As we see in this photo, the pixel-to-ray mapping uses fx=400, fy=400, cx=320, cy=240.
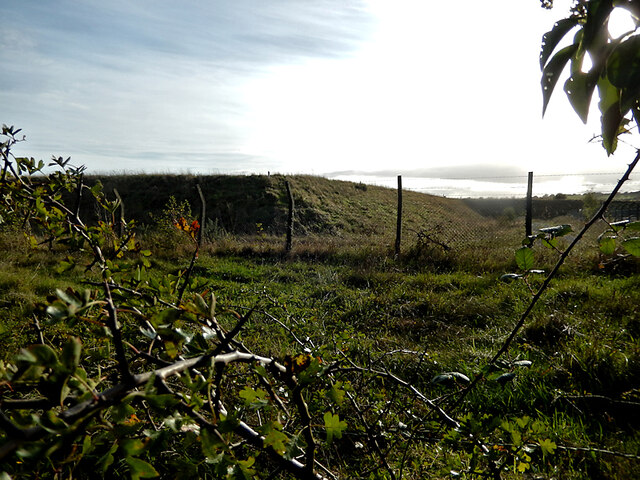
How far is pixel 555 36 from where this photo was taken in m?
0.71

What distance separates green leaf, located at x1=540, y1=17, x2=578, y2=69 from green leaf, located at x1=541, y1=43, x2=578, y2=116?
0.02 m

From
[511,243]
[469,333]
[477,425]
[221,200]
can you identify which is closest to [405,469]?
[477,425]

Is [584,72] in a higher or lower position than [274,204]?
higher

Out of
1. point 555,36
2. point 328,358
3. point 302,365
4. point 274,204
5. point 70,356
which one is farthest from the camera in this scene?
point 274,204

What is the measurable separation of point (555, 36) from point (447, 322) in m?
4.04

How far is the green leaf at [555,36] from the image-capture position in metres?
0.71

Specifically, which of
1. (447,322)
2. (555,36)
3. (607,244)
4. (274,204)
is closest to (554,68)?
(555,36)

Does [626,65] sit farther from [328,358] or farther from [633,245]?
[328,358]

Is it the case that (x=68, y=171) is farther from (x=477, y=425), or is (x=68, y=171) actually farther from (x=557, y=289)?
(x=557, y=289)

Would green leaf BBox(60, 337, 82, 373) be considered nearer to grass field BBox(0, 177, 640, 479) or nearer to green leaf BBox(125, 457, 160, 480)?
green leaf BBox(125, 457, 160, 480)

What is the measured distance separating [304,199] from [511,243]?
576 inches

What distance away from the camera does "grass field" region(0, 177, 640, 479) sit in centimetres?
208

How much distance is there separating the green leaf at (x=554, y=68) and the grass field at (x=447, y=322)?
71 centimetres

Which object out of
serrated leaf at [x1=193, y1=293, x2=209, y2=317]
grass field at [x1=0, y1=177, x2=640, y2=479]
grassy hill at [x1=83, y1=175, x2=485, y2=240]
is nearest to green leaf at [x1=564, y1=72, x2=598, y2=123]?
grass field at [x1=0, y1=177, x2=640, y2=479]
